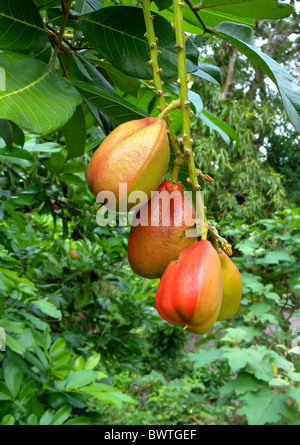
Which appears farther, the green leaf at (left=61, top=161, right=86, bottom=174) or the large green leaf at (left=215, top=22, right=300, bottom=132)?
the green leaf at (left=61, top=161, right=86, bottom=174)

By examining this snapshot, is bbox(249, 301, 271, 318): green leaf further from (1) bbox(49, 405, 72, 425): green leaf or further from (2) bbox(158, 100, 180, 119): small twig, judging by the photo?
(2) bbox(158, 100, 180, 119): small twig

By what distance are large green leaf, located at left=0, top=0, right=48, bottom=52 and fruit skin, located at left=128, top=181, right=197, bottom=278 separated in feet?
0.80

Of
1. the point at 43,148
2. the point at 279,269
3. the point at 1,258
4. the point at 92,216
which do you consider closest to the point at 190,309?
the point at 43,148

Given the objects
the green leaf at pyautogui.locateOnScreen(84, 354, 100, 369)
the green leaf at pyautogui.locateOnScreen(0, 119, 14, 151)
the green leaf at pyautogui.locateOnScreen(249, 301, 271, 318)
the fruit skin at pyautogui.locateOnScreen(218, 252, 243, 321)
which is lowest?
the green leaf at pyautogui.locateOnScreen(249, 301, 271, 318)

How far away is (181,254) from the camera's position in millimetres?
364

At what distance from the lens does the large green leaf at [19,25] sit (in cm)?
45

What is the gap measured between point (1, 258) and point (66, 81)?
928 mm

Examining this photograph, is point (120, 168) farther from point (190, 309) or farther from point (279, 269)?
point (279, 269)

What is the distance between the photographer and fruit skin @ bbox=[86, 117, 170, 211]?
1.18 ft

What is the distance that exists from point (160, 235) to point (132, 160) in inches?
2.9

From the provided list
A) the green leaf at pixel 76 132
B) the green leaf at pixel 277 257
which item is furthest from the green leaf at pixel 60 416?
the green leaf at pixel 277 257

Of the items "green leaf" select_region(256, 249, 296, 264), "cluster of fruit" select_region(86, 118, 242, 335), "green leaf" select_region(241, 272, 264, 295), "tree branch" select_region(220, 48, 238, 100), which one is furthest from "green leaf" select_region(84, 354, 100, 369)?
"tree branch" select_region(220, 48, 238, 100)

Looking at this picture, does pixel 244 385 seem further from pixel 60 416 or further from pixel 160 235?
pixel 160 235

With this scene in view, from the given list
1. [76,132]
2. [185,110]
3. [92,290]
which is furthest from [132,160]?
[92,290]
